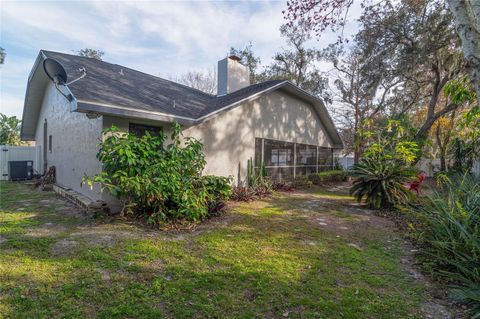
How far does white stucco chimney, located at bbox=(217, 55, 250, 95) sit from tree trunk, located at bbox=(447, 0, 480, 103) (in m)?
9.48

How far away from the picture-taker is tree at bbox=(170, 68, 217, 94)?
27.7m

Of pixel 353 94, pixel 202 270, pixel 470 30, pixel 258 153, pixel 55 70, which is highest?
pixel 353 94

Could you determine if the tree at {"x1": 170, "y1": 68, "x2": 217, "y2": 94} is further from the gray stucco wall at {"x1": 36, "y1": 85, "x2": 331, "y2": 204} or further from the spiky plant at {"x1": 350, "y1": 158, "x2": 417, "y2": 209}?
the spiky plant at {"x1": 350, "y1": 158, "x2": 417, "y2": 209}

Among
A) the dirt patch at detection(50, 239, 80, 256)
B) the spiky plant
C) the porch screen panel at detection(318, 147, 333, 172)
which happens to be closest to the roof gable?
the dirt patch at detection(50, 239, 80, 256)

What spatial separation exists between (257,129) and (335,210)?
13.2 feet

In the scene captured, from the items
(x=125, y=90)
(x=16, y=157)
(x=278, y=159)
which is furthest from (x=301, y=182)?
(x=16, y=157)

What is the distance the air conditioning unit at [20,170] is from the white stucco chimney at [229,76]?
30.9ft

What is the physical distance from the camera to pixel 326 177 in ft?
42.0

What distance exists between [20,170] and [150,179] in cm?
1050

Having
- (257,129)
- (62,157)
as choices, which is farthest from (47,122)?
(257,129)

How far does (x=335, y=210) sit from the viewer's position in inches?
281

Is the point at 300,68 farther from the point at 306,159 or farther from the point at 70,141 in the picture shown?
the point at 70,141

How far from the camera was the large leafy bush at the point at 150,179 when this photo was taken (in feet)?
16.2

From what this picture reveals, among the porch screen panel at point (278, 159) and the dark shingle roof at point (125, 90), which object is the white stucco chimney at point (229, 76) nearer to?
the dark shingle roof at point (125, 90)
